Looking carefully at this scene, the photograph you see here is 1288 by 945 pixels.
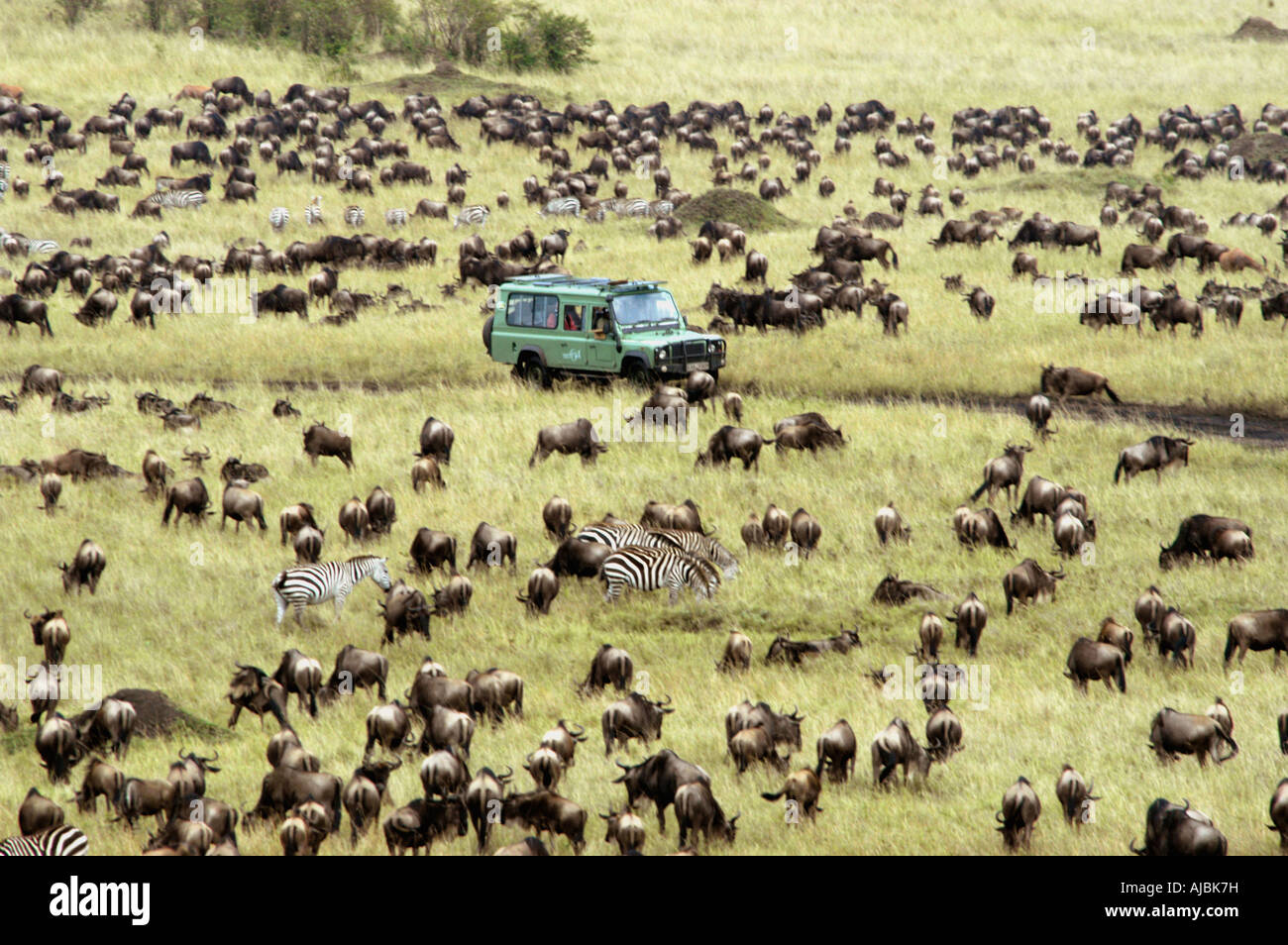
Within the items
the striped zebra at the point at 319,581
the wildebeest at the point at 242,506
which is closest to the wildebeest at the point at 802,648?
the striped zebra at the point at 319,581

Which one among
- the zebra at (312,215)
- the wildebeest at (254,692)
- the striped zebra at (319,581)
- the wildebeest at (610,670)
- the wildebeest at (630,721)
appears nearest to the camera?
the wildebeest at (630,721)

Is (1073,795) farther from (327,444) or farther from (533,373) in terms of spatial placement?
(533,373)

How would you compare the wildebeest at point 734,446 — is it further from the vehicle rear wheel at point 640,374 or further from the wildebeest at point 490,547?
the wildebeest at point 490,547

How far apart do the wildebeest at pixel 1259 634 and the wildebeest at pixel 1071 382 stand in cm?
1172

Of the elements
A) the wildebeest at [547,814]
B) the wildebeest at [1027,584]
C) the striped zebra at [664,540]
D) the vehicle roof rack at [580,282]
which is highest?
the vehicle roof rack at [580,282]

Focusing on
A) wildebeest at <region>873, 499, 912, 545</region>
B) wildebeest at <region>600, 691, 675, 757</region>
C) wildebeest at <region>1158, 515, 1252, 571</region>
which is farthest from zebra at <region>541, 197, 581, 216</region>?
wildebeest at <region>600, 691, 675, 757</region>

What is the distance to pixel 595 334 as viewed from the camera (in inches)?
1147

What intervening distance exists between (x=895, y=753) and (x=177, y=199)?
137ft

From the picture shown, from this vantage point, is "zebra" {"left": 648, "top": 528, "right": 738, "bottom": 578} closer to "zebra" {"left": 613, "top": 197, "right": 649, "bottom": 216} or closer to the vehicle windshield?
the vehicle windshield

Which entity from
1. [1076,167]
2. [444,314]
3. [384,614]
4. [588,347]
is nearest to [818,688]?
[384,614]

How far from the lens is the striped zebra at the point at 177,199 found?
4831 centimetres

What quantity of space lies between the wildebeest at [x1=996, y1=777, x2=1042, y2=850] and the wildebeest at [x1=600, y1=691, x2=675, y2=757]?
410 cm

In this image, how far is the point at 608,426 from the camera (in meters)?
26.5
